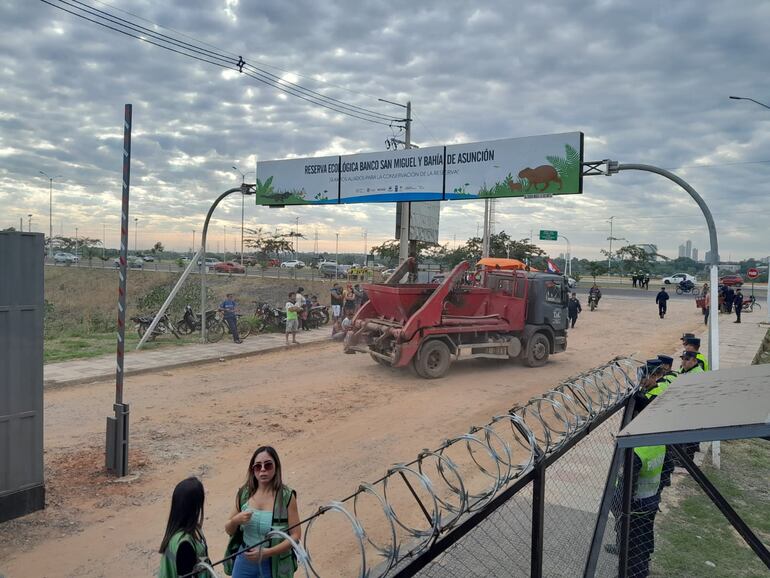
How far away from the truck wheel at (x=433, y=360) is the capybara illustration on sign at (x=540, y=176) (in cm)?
432

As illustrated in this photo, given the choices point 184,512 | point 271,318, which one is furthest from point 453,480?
point 271,318

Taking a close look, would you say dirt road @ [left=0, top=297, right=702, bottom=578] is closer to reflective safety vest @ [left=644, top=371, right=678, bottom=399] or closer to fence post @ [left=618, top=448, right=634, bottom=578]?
fence post @ [left=618, top=448, right=634, bottom=578]

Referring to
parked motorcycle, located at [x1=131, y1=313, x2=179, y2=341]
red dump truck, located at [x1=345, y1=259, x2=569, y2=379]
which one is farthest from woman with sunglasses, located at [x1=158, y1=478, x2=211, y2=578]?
parked motorcycle, located at [x1=131, y1=313, x2=179, y2=341]

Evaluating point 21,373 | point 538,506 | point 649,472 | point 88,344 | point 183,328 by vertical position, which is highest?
point 21,373

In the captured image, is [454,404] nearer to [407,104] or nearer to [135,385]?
[135,385]

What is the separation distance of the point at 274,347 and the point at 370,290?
404cm

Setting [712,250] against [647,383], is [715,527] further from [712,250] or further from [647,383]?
[712,250]

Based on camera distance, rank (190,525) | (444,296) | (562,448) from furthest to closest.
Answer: (444,296) < (562,448) < (190,525)

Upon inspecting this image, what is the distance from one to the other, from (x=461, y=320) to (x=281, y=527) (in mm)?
10381

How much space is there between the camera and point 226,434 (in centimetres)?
864

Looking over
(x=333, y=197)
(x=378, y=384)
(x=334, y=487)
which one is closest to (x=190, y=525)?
(x=334, y=487)

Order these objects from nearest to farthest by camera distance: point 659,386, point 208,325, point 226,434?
point 659,386 → point 226,434 → point 208,325

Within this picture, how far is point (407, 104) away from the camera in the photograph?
24.3m

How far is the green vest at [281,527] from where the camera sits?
3184 millimetres
